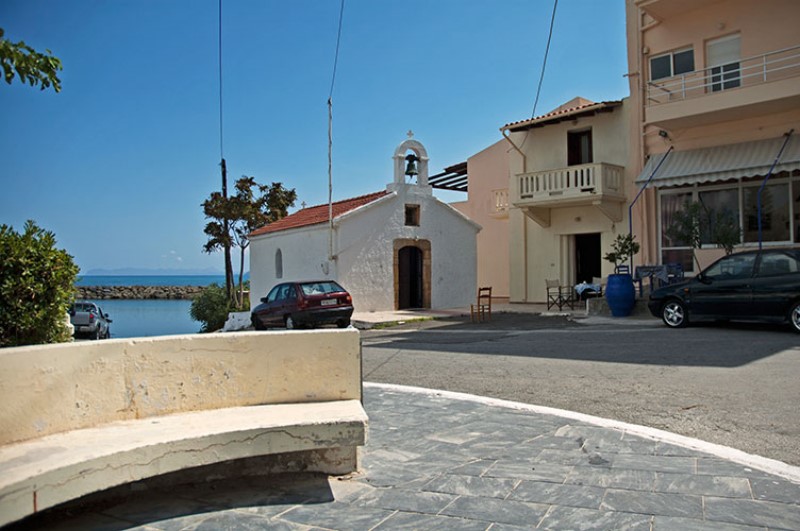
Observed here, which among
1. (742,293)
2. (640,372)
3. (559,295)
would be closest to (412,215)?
(559,295)

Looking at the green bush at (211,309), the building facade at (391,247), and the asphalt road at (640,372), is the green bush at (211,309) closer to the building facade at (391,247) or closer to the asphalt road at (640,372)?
the building facade at (391,247)

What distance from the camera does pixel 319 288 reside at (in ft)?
57.0

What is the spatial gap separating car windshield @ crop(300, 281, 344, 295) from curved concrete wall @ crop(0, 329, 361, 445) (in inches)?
501

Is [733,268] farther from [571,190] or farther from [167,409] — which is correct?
[167,409]

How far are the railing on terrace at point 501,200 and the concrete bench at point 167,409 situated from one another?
2151 cm

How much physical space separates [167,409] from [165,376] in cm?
21

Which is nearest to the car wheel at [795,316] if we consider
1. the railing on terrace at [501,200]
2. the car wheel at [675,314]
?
the car wheel at [675,314]

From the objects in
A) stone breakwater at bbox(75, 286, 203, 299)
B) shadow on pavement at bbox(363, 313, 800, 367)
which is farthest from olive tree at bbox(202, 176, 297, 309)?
stone breakwater at bbox(75, 286, 203, 299)

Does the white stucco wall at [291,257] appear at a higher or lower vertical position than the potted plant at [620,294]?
higher

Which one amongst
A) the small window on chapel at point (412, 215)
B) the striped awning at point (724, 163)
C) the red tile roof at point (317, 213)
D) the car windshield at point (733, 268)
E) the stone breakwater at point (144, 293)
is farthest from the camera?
the stone breakwater at point (144, 293)

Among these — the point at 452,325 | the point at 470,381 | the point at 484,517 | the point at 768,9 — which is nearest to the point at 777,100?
the point at 768,9

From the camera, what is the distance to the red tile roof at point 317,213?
21.8 m

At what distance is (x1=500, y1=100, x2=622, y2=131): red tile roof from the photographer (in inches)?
787

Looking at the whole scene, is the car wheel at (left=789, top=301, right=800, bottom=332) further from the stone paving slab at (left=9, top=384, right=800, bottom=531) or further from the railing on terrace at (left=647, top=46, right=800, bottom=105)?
the stone paving slab at (left=9, top=384, right=800, bottom=531)
